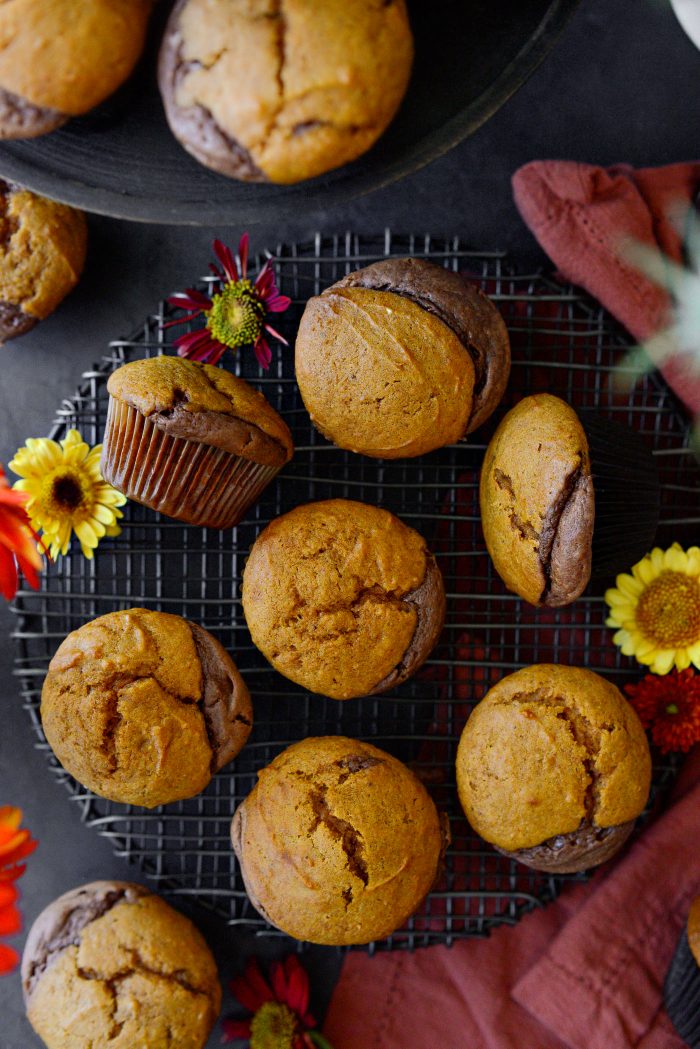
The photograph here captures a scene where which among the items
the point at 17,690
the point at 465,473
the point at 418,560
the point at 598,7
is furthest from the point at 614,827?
the point at 598,7

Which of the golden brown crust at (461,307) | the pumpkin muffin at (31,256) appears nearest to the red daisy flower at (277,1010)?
the golden brown crust at (461,307)

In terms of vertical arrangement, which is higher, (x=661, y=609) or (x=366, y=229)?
(x=366, y=229)

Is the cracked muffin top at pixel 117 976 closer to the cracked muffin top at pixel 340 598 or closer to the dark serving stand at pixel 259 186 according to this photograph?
the cracked muffin top at pixel 340 598

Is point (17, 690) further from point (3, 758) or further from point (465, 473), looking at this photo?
point (465, 473)

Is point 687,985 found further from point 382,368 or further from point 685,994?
point 382,368

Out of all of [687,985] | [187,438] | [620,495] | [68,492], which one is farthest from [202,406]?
[687,985]
